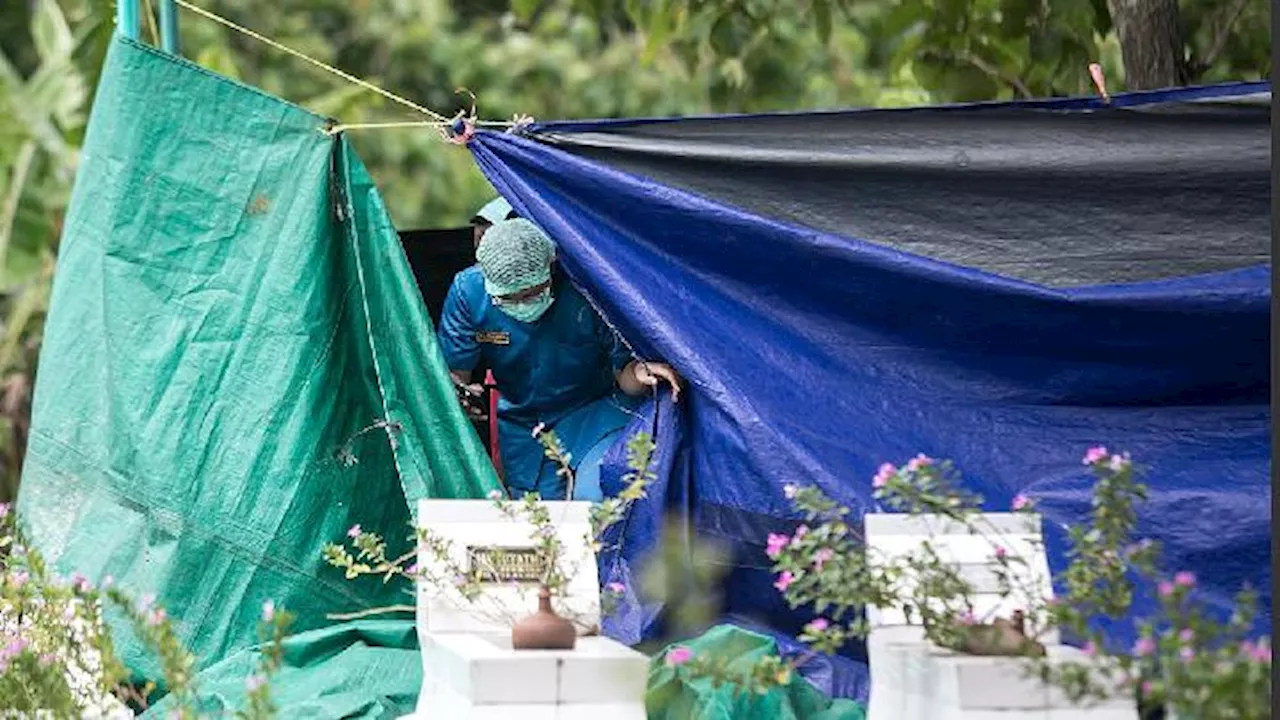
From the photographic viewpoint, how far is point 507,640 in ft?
15.5

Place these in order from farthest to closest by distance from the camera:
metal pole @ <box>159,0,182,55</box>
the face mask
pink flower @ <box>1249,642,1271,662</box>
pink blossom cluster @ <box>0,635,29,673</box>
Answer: metal pole @ <box>159,0,182,55</box>, the face mask, pink blossom cluster @ <box>0,635,29,673</box>, pink flower @ <box>1249,642,1271,662</box>

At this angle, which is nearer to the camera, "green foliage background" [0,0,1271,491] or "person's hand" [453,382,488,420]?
"person's hand" [453,382,488,420]

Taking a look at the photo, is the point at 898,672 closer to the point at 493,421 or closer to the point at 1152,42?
the point at 493,421

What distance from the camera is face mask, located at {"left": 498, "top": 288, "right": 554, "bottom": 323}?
6203 mm

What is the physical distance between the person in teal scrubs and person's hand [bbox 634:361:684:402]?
281 millimetres

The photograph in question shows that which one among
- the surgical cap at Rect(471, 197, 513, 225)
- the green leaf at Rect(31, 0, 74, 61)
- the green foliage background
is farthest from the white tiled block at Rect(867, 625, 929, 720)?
the green leaf at Rect(31, 0, 74, 61)

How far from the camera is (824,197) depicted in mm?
5516

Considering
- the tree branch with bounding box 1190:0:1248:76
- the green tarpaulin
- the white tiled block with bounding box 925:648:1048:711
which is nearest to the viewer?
the white tiled block with bounding box 925:648:1048:711

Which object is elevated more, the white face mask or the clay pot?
the white face mask

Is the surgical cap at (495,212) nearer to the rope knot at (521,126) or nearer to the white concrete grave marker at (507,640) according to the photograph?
the rope knot at (521,126)

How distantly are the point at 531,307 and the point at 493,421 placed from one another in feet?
1.08

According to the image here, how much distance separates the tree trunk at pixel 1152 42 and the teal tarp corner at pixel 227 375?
2.15 meters

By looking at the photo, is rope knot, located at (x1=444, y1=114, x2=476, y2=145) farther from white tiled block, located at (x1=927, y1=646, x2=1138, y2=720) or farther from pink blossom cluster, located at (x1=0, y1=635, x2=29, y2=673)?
white tiled block, located at (x1=927, y1=646, x2=1138, y2=720)

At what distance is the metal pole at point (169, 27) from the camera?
21.9 feet
